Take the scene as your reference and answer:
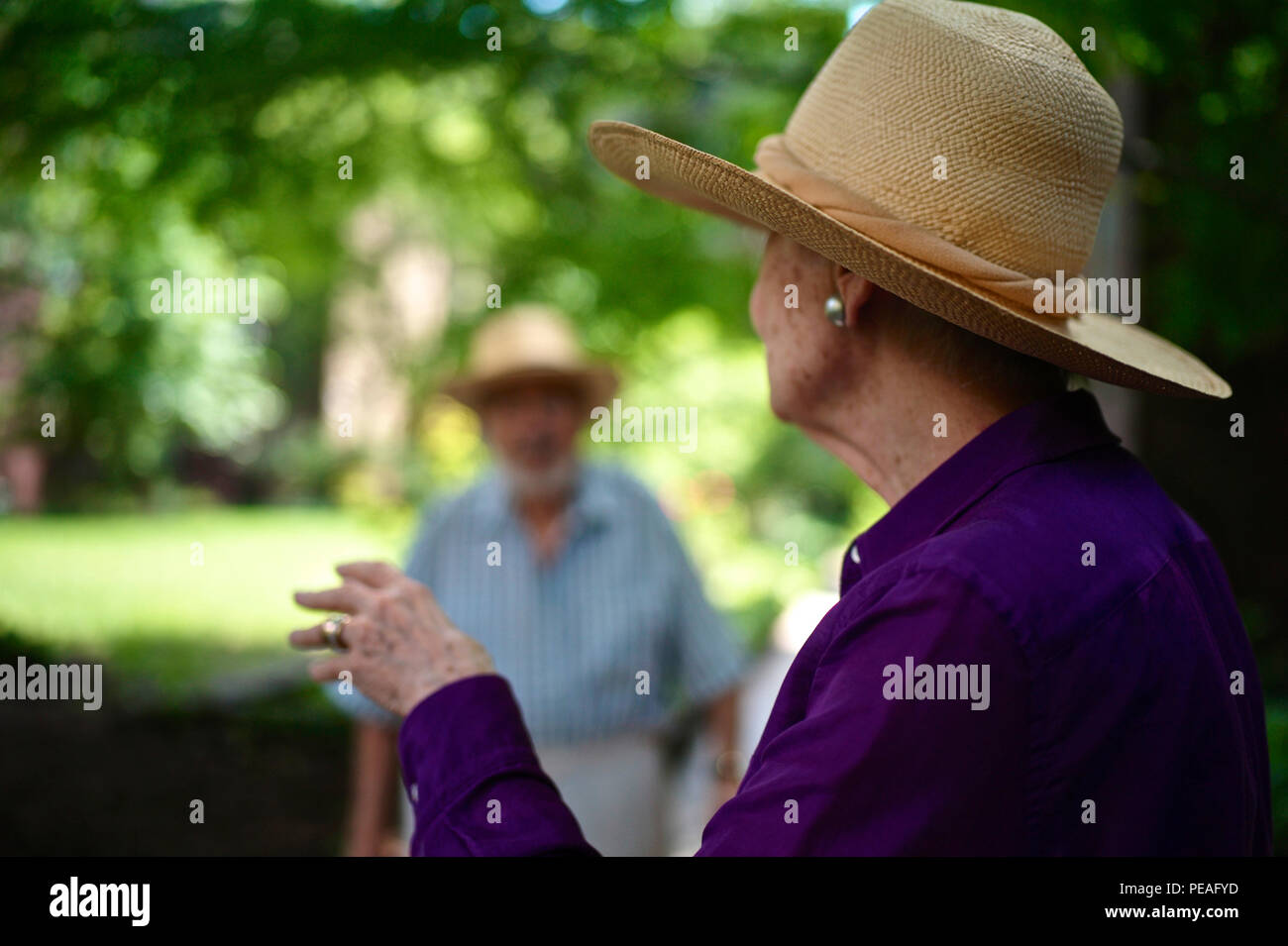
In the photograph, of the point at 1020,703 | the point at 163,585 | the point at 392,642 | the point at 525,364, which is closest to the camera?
the point at 1020,703

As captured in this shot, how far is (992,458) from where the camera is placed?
138 centimetres

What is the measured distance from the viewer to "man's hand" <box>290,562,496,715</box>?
1.59 metres

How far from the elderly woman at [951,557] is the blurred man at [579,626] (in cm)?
137

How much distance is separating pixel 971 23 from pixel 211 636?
7763 millimetres

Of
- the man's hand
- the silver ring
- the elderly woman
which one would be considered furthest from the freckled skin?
the silver ring

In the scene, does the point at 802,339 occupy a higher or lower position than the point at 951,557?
higher

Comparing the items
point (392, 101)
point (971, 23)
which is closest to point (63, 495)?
point (392, 101)

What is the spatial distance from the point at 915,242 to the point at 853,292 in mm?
104

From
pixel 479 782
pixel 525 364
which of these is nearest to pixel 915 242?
pixel 479 782

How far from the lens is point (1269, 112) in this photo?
269cm

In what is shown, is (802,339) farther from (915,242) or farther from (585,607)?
(585,607)

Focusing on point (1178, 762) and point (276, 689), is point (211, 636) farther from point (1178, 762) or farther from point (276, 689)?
point (1178, 762)

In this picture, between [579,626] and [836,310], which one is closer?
[836,310]

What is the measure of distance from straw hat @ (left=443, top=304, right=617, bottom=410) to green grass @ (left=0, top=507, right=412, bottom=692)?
2323 mm
